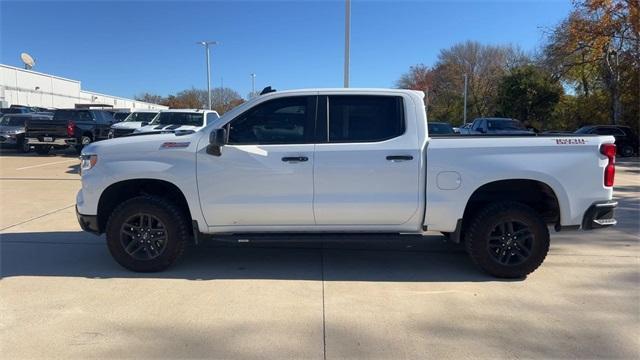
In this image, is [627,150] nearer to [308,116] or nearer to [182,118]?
[182,118]

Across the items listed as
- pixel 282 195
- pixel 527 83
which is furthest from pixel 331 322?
pixel 527 83

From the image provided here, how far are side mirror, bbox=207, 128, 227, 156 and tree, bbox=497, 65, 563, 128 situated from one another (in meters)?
40.7

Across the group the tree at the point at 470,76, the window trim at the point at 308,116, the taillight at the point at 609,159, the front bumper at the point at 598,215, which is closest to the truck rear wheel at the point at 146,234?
the window trim at the point at 308,116

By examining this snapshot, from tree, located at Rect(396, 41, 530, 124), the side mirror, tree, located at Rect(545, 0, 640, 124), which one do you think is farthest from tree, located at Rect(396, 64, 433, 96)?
the side mirror

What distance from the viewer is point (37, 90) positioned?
59.8 metres

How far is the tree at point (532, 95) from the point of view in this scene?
41688 millimetres

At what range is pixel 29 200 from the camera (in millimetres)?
9820

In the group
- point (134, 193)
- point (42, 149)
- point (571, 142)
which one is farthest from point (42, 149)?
point (571, 142)

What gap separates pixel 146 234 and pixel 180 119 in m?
11.6

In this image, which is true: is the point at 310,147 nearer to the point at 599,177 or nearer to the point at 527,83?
the point at 599,177

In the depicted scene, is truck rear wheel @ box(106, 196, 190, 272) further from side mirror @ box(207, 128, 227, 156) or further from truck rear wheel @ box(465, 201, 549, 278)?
truck rear wheel @ box(465, 201, 549, 278)

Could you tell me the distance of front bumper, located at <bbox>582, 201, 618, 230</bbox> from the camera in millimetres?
5223

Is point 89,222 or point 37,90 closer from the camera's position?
point 89,222

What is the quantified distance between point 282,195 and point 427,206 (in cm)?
149
